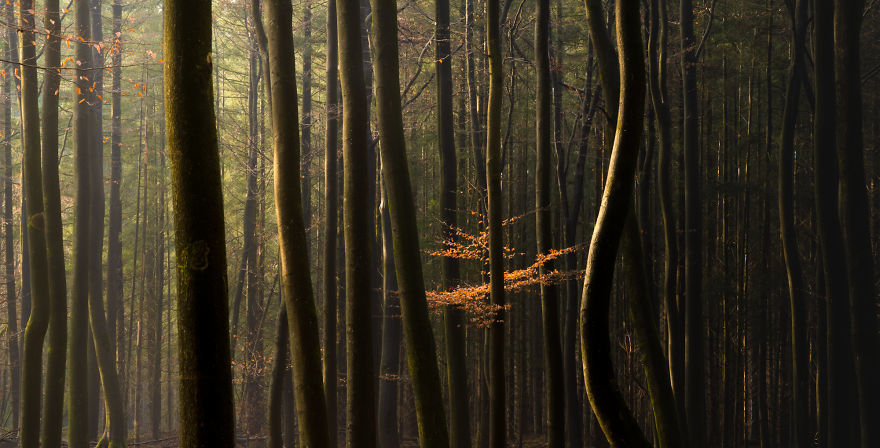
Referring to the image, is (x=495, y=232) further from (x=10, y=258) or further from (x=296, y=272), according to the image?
(x=10, y=258)

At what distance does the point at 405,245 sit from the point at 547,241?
2.00m

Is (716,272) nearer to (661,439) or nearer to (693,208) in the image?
(693,208)

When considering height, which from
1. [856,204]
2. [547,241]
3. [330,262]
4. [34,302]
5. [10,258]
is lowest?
[34,302]

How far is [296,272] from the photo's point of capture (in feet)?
14.6

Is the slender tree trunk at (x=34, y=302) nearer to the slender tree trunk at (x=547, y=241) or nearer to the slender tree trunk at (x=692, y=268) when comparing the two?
the slender tree trunk at (x=547, y=241)

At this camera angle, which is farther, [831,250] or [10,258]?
[10,258]

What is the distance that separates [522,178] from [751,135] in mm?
4460

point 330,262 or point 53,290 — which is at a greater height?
point 330,262

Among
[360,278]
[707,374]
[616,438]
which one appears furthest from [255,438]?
[616,438]

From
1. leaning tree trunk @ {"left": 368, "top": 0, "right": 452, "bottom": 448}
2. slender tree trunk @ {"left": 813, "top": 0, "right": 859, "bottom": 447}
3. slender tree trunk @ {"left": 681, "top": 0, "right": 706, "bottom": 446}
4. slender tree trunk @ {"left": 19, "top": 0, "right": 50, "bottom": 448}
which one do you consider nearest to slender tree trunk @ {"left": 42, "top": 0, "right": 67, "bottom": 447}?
slender tree trunk @ {"left": 19, "top": 0, "right": 50, "bottom": 448}

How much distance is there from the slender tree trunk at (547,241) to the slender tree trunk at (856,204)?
4.76m

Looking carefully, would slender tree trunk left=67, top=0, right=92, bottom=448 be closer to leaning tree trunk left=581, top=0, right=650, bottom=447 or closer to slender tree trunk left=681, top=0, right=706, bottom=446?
leaning tree trunk left=581, top=0, right=650, bottom=447

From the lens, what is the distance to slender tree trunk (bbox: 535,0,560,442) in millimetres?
6277

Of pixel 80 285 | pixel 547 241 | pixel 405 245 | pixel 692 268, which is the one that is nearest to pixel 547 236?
pixel 547 241
